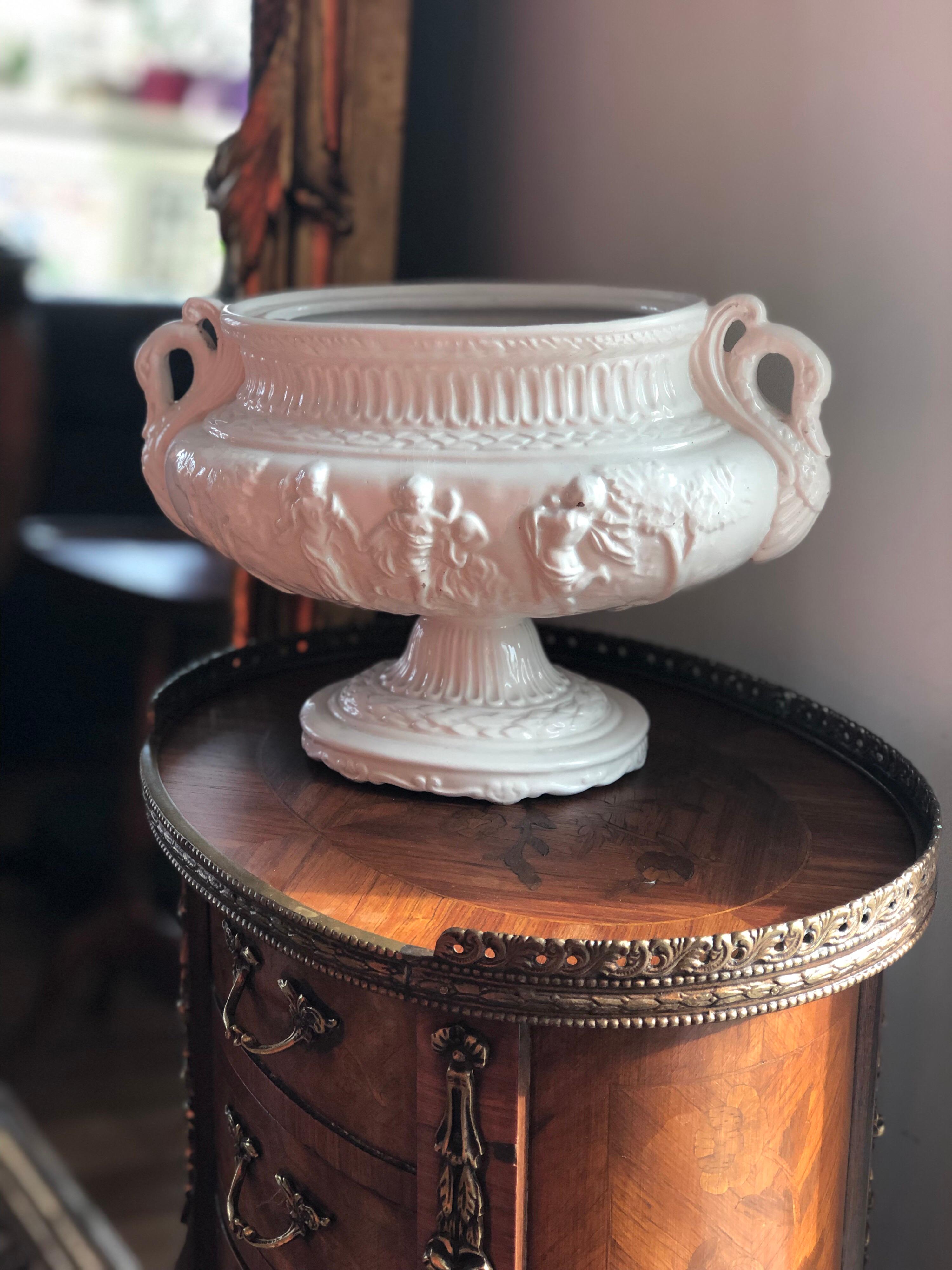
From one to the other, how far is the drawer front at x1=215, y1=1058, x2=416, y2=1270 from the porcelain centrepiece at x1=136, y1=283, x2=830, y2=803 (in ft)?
0.91

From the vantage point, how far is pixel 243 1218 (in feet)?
3.15

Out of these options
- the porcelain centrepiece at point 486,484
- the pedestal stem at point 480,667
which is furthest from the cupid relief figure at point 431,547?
the pedestal stem at point 480,667

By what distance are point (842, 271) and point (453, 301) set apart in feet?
1.13

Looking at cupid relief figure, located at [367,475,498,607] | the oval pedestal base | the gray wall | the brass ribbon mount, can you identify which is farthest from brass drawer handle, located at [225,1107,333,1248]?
the gray wall

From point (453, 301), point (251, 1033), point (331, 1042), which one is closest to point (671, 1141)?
point (331, 1042)

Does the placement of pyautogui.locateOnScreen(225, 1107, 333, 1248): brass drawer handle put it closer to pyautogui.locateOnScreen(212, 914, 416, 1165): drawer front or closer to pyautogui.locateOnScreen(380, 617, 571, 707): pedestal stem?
pyautogui.locateOnScreen(212, 914, 416, 1165): drawer front

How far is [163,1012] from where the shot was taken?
174 cm

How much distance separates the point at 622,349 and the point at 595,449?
0.25 feet

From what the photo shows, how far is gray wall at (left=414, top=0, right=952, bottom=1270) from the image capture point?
1002mm

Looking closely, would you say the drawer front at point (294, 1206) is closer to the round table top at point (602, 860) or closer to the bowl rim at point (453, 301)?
the round table top at point (602, 860)

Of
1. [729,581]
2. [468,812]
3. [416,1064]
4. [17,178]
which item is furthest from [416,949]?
[17,178]

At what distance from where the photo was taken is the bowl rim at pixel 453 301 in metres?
0.94

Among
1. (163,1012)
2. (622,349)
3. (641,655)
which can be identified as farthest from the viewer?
(163,1012)

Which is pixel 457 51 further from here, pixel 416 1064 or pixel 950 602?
A: pixel 416 1064
